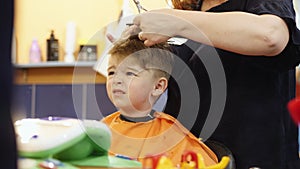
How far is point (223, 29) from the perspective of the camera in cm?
108

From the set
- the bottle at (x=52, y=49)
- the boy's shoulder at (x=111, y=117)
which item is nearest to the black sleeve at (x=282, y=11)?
the boy's shoulder at (x=111, y=117)

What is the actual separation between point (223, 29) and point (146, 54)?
0.30 meters

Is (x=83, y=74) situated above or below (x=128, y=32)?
below

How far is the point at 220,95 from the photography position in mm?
1405

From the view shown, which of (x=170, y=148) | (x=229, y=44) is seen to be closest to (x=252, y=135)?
(x=170, y=148)

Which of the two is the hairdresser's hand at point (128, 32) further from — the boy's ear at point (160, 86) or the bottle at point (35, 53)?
the bottle at point (35, 53)

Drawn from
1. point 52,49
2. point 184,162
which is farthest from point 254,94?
point 52,49

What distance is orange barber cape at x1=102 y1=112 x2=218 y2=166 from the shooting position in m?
1.24

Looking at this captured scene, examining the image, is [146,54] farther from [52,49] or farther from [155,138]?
[52,49]

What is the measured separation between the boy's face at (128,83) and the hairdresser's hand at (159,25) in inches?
7.5

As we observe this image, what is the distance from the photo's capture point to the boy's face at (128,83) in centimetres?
132

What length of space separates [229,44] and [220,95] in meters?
0.31

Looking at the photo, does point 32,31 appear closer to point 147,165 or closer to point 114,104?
point 114,104

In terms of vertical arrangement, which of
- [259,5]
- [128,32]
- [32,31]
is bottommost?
[32,31]
